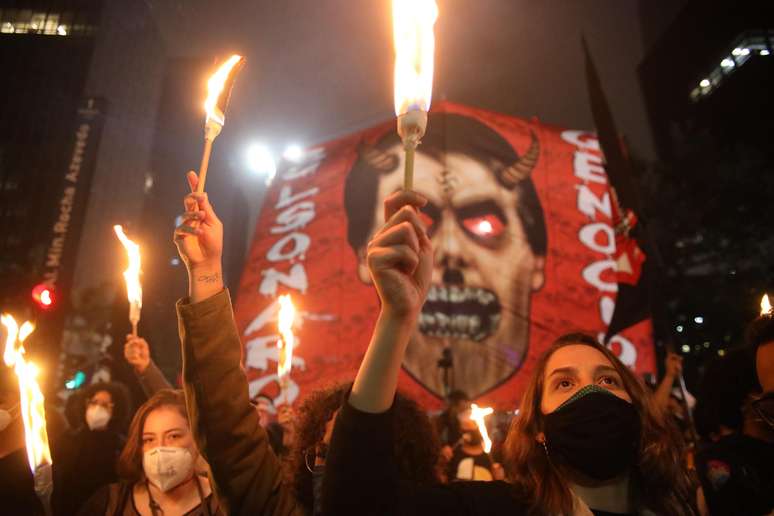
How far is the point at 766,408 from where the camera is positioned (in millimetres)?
2266

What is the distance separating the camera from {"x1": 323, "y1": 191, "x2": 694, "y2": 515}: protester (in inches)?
43.0

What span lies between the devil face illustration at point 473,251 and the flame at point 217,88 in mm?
7095

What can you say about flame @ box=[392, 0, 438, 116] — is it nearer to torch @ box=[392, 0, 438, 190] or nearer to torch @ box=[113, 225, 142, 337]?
torch @ box=[392, 0, 438, 190]

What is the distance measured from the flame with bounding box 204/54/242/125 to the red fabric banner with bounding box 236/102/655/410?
774cm

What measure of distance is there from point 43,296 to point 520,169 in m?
9.28

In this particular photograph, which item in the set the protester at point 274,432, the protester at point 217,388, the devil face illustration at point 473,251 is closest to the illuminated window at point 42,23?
the devil face illustration at point 473,251

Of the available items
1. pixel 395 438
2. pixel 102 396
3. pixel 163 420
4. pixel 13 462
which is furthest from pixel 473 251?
pixel 395 438

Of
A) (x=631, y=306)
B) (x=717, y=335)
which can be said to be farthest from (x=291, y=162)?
(x=717, y=335)

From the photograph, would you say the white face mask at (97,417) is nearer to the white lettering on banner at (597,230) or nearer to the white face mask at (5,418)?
the white face mask at (5,418)

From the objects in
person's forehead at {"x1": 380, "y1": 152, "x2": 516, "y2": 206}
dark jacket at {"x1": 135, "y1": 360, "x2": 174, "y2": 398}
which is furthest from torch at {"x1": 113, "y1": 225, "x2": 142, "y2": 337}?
person's forehead at {"x1": 380, "y1": 152, "x2": 516, "y2": 206}

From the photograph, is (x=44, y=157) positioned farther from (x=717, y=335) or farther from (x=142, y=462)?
(x=717, y=335)

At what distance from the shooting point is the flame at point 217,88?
207 centimetres

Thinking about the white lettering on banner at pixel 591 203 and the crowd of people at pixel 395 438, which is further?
the white lettering on banner at pixel 591 203

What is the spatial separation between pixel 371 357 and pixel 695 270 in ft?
60.1
